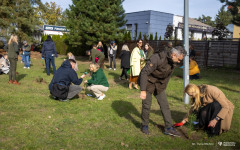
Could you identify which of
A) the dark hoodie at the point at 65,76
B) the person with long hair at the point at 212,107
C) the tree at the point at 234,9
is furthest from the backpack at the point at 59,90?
the tree at the point at 234,9

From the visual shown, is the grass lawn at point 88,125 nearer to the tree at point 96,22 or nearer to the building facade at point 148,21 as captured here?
the tree at point 96,22

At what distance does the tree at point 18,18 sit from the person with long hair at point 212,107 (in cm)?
2878

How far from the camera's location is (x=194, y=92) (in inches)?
182

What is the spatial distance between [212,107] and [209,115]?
0.19 m

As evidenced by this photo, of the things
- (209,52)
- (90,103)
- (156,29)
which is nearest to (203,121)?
(90,103)

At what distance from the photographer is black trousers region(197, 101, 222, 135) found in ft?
15.0

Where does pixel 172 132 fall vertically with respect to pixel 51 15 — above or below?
below

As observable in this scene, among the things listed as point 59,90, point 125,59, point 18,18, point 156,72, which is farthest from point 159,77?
point 18,18

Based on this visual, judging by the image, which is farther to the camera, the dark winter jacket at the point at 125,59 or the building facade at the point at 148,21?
the building facade at the point at 148,21

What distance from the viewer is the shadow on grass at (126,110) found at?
5.79 m

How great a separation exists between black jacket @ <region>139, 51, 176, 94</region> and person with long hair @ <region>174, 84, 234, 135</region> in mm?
566

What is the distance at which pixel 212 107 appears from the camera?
15.1 feet

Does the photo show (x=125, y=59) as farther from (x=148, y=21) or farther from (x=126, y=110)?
(x=148, y=21)

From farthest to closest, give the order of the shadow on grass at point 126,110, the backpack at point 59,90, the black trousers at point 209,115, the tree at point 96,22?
the tree at point 96,22 < the backpack at point 59,90 < the shadow on grass at point 126,110 < the black trousers at point 209,115
